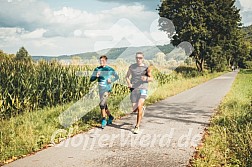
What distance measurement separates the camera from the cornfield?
33.7ft

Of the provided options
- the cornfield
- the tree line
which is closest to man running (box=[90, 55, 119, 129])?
the cornfield

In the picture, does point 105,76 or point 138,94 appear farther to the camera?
point 105,76

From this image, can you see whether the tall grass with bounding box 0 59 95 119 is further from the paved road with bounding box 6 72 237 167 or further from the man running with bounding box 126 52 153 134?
the man running with bounding box 126 52 153 134

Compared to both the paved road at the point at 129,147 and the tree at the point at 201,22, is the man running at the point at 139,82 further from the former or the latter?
the tree at the point at 201,22

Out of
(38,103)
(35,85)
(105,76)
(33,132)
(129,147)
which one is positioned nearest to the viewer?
(129,147)

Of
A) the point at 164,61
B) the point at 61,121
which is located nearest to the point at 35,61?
the point at 61,121

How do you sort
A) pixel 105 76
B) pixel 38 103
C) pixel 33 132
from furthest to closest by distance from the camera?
1. pixel 38 103
2. pixel 105 76
3. pixel 33 132

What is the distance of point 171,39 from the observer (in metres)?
38.3

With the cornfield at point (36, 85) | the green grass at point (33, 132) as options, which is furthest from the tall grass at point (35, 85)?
the green grass at point (33, 132)

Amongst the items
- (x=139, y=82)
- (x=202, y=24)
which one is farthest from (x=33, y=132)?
(x=202, y=24)

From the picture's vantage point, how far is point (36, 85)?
11.1 m

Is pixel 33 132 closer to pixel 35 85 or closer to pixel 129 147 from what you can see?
pixel 129 147

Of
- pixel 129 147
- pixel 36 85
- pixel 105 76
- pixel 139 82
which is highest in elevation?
pixel 105 76

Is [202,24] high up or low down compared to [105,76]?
up
